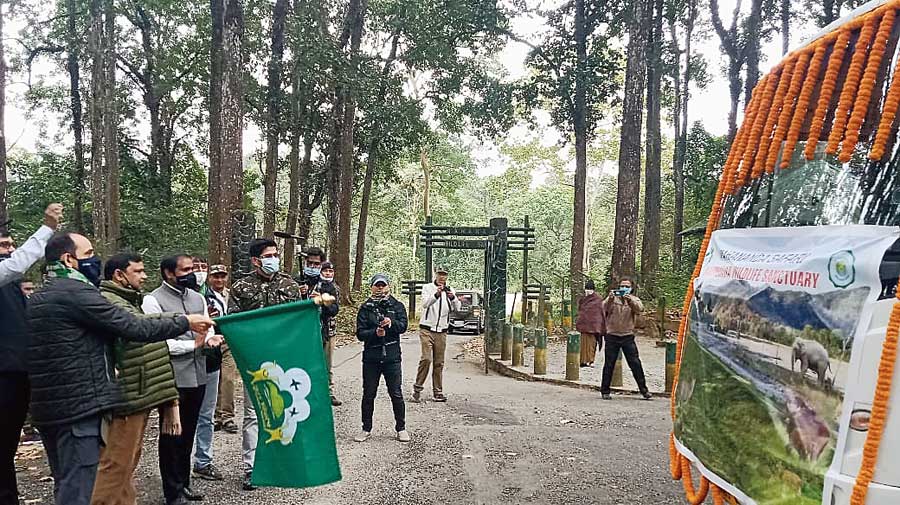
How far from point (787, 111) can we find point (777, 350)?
1264 millimetres

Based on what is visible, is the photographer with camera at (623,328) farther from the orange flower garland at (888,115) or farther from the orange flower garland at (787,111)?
the orange flower garland at (888,115)

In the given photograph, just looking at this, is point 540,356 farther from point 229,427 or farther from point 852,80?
point 852,80

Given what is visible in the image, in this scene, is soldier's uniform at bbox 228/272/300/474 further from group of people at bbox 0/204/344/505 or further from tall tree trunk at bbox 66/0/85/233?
tall tree trunk at bbox 66/0/85/233

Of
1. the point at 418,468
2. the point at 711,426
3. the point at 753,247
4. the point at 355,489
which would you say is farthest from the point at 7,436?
the point at 753,247

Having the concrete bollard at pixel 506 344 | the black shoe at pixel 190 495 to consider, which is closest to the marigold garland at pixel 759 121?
the black shoe at pixel 190 495

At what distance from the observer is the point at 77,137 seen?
24156 millimetres

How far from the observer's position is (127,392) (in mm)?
4250

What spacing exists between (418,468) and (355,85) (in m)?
14.0

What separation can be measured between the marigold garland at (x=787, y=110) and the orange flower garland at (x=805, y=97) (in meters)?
0.04

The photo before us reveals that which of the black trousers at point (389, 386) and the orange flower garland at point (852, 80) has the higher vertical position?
the orange flower garland at point (852, 80)

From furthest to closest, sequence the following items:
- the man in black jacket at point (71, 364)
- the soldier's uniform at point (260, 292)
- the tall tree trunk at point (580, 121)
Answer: the tall tree trunk at point (580, 121) → the soldier's uniform at point (260, 292) → the man in black jacket at point (71, 364)

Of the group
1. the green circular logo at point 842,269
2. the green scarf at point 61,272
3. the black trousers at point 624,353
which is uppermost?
the green circular logo at point 842,269

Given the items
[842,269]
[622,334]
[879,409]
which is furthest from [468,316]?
[879,409]

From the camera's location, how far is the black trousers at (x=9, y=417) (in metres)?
4.56
